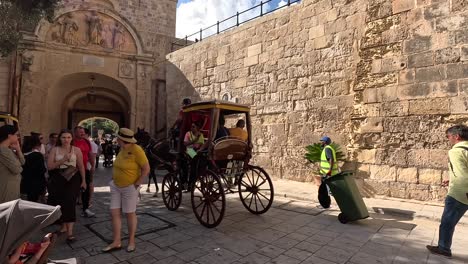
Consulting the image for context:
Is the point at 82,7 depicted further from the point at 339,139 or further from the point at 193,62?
the point at 339,139

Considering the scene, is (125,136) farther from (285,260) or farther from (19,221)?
(285,260)

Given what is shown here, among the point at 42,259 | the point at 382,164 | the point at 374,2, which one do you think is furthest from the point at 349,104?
the point at 42,259

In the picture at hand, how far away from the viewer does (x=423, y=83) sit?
19.0 ft

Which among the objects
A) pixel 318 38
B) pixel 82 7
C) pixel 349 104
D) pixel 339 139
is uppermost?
pixel 82 7

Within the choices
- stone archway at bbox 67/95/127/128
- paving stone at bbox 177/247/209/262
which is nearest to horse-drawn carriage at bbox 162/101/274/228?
paving stone at bbox 177/247/209/262

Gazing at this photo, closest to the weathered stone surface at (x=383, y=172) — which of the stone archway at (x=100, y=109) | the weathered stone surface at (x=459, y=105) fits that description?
the weathered stone surface at (x=459, y=105)

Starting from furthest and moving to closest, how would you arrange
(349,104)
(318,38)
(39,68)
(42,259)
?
(39,68)
(318,38)
(349,104)
(42,259)

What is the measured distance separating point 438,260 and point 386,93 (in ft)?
13.1

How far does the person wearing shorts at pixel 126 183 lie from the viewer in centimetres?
346

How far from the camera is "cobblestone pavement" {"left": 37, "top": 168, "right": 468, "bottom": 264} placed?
3261 millimetres

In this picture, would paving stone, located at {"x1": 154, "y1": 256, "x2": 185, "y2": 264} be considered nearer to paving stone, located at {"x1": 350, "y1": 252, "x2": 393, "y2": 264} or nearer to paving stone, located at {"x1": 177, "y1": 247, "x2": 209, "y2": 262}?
paving stone, located at {"x1": 177, "y1": 247, "x2": 209, "y2": 262}

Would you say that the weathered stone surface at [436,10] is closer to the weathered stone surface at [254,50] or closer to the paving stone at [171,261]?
the weathered stone surface at [254,50]

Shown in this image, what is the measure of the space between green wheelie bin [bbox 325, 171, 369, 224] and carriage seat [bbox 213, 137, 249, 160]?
62.5 inches

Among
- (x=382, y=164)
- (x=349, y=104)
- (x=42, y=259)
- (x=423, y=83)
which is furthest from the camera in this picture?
(x=349, y=104)
